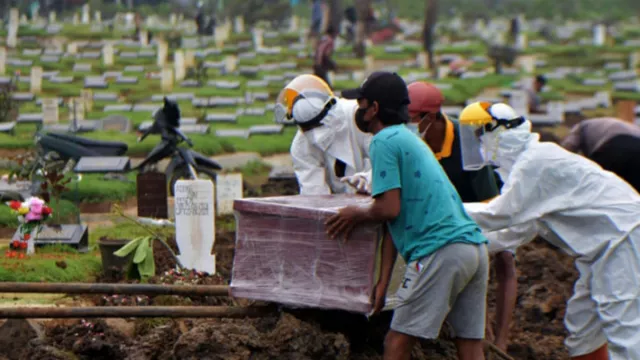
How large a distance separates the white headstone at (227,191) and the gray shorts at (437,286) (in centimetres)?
621

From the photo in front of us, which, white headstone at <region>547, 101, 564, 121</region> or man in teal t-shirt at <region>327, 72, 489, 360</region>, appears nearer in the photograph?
man in teal t-shirt at <region>327, 72, 489, 360</region>

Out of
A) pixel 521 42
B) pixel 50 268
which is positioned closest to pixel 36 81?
pixel 50 268

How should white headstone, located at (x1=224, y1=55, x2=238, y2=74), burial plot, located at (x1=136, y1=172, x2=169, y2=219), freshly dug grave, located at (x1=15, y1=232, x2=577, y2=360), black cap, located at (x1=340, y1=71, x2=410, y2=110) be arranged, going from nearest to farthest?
black cap, located at (x1=340, y1=71, x2=410, y2=110)
freshly dug grave, located at (x1=15, y1=232, x2=577, y2=360)
burial plot, located at (x1=136, y1=172, x2=169, y2=219)
white headstone, located at (x1=224, y1=55, x2=238, y2=74)

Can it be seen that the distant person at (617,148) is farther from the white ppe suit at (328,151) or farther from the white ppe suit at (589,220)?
the white ppe suit at (589,220)

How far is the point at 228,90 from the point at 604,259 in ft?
57.6

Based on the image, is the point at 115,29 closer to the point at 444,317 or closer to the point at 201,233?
the point at 201,233

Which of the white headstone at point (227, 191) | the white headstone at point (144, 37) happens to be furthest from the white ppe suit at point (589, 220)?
the white headstone at point (144, 37)

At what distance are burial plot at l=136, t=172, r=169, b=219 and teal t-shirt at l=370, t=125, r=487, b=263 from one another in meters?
5.87

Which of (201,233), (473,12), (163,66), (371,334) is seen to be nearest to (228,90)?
(163,66)

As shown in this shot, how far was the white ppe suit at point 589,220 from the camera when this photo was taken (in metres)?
6.18

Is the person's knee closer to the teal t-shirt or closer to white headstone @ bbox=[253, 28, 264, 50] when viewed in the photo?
the teal t-shirt

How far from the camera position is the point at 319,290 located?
5.80 m

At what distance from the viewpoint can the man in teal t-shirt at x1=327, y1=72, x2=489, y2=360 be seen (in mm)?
5258

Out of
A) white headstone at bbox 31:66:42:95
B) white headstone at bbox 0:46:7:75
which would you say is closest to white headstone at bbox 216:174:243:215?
white headstone at bbox 31:66:42:95
